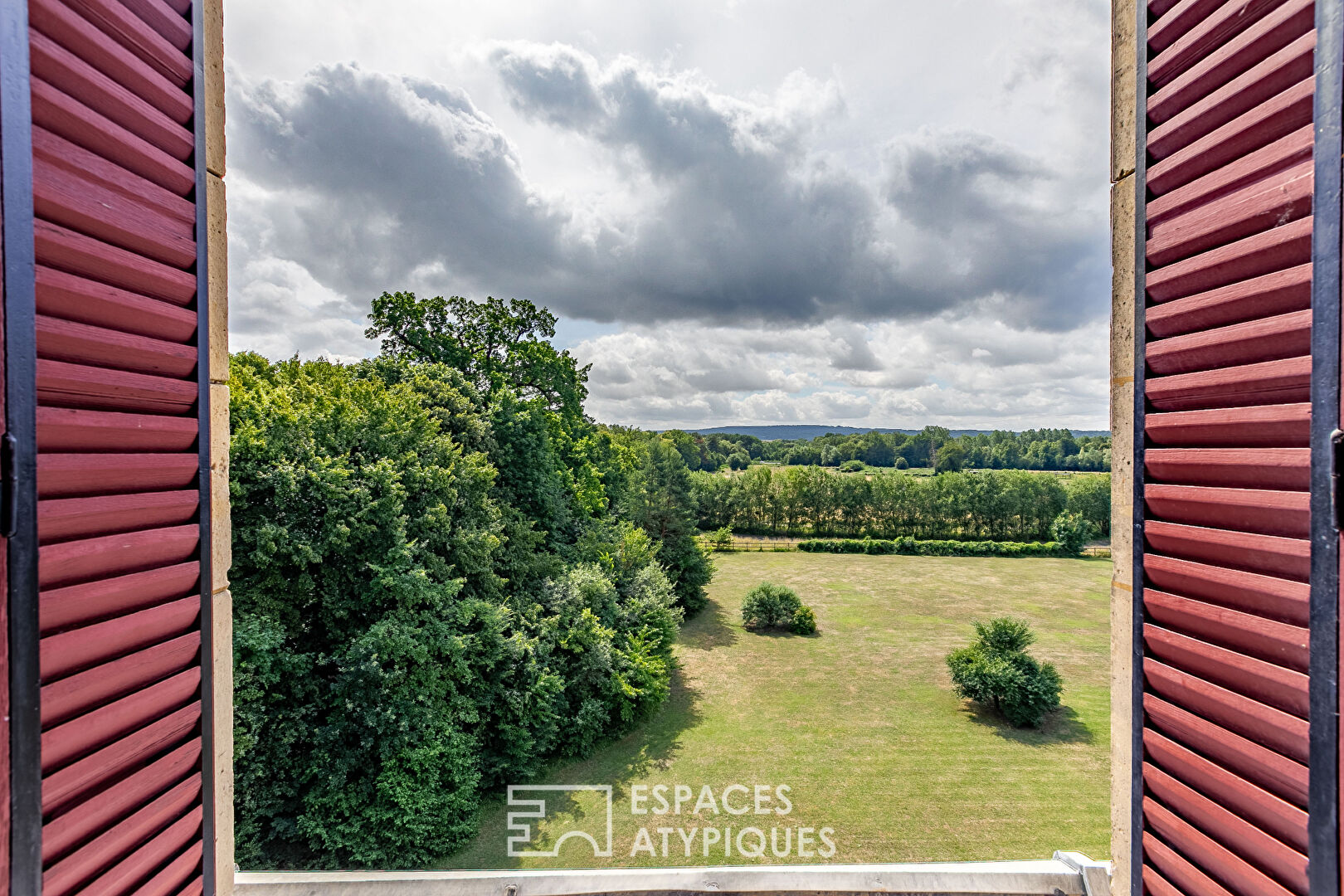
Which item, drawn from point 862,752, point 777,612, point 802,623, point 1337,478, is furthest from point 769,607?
point 1337,478

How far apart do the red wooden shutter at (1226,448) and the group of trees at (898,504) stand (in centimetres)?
3484

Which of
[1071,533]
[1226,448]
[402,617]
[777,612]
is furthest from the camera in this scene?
[1071,533]

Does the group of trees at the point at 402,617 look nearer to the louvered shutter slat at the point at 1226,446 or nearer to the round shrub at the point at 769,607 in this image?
the round shrub at the point at 769,607

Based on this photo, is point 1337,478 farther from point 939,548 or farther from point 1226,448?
point 939,548

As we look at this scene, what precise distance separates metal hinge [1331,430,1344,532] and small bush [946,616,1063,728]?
43.6 ft

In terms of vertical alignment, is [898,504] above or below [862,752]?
above

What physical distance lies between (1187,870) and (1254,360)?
1.70 meters

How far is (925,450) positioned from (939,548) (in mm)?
47839

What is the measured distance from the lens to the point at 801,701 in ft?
42.7

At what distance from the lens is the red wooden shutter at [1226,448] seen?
147cm

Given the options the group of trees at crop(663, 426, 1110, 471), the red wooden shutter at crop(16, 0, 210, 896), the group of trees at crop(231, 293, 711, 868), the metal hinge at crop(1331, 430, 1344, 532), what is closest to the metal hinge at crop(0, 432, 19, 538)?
the red wooden shutter at crop(16, 0, 210, 896)

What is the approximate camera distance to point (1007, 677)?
12.1 m

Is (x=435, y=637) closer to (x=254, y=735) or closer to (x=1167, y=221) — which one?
(x=254, y=735)

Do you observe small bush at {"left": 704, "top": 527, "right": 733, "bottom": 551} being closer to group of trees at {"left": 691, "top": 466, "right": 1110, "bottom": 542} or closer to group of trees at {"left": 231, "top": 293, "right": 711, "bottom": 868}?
group of trees at {"left": 691, "top": 466, "right": 1110, "bottom": 542}
